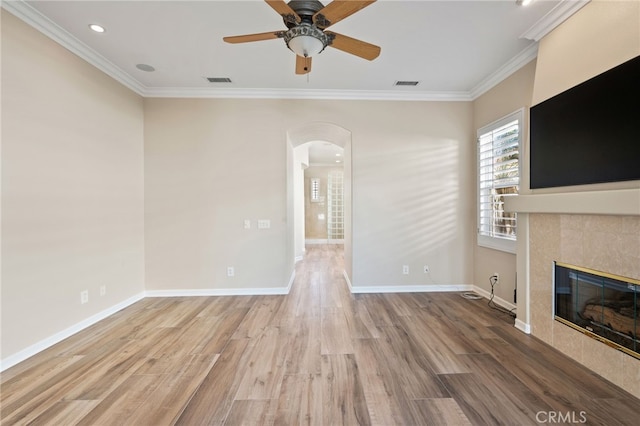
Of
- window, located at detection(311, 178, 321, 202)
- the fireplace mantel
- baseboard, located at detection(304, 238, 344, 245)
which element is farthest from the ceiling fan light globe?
baseboard, located at detection(304, 238, 344, 245)

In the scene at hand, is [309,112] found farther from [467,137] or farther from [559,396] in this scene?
[559,396]

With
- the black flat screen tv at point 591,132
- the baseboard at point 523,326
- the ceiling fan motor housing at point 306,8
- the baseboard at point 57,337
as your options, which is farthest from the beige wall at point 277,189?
the ceiling fan motor housing at point 306,8

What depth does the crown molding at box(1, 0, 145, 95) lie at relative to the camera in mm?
2188

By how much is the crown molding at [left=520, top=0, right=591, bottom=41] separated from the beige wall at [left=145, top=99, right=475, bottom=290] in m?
1.48

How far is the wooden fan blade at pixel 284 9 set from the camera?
1560mm

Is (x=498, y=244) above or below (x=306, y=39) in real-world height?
below

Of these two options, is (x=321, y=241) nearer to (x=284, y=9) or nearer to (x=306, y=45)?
(x=306, y=45)

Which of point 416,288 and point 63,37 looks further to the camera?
point 416,288

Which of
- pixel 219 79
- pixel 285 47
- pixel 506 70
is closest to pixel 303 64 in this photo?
pixel 285 47

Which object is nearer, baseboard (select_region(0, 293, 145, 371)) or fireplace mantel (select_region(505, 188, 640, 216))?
fireplace mantel (select_region(505, 188, 640, 216))

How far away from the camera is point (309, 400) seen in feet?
5.77

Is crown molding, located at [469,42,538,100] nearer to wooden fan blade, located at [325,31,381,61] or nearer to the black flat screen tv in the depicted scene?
the black flat screen tv

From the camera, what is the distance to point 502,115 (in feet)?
10.8

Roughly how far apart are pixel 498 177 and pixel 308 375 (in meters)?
3.36
